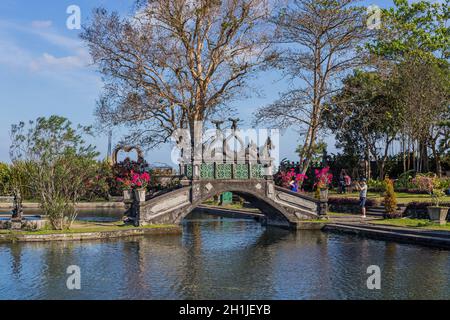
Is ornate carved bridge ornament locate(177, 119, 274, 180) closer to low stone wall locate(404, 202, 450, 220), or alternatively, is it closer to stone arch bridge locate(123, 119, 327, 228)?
stone arch bridge locate(123, 119, 327, 228)

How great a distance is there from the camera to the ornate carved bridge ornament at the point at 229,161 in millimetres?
25578

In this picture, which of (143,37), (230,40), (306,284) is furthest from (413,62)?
(306,284)

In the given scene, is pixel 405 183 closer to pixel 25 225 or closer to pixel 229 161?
pixel 229 161

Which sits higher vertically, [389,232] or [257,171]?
[257,171]

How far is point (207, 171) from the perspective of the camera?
25656mm

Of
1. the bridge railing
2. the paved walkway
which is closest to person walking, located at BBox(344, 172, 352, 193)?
the paved walkway

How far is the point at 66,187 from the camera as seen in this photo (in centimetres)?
2244

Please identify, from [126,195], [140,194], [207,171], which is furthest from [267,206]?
[126,195]

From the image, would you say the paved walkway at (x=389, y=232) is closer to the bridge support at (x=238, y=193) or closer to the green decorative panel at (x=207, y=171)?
the bridge support at (x=238, y=193)

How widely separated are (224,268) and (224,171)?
10070mm

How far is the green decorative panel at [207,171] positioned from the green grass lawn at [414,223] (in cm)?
794

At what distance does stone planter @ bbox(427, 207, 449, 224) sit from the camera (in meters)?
23.2

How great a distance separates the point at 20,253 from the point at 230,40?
20.8 meters
